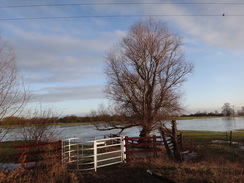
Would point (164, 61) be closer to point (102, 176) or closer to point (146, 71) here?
point (146, 71)

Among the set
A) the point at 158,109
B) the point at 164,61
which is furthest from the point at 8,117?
the point at 164,61

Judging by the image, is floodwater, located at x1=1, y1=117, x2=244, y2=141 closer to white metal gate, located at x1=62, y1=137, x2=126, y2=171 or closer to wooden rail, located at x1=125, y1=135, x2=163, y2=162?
white metal gate, located at x1=62, y1=137, x2=126, y2=171

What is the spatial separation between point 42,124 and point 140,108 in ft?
42.0

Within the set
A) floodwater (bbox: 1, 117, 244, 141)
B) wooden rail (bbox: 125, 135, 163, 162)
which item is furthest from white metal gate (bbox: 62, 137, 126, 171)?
floodwater (bbox: 1, 117, 244, 141)

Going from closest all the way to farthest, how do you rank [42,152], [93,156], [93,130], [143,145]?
[42,152], [93,156], [143,145], [93,130]

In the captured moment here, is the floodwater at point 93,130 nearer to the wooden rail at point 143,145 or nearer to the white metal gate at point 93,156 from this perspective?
the white metal gate at point 93,156

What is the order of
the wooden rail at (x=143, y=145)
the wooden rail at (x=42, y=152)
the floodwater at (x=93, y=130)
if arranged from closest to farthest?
the wooden rail at (x=42, y=152)
the wooden rail at (x=143, y=145)
the floodwater at (x=93, y=130)

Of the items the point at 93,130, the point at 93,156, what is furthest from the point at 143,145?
the point at 93,130

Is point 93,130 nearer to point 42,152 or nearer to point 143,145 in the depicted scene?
point 143,145

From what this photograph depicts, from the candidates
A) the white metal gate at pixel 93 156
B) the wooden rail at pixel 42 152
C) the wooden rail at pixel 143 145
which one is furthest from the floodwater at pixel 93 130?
the wooden rail at pixel 143 145

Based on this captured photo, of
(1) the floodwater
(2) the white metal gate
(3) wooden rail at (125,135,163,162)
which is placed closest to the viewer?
(2) the white metal gate

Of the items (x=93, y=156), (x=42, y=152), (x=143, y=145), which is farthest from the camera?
(x=143, y=145)

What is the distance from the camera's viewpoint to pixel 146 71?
76.2 ft

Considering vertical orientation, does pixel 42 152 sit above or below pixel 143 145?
above
